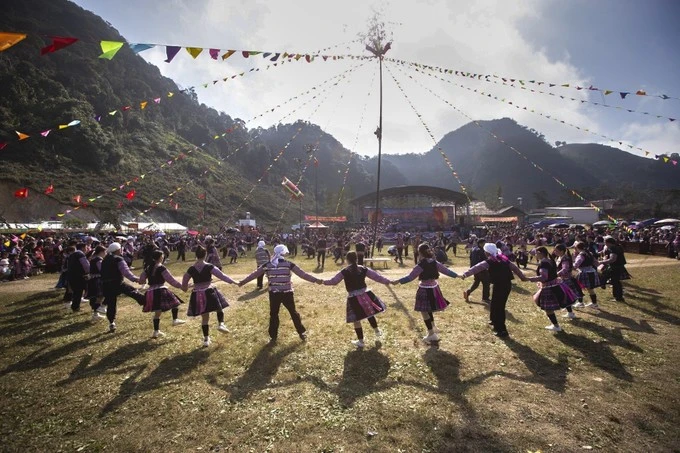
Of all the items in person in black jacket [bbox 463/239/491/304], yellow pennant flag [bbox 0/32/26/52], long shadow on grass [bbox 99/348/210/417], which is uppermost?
yellow pennant flag [bbox 0/32/26/52]

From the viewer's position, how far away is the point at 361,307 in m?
8.45

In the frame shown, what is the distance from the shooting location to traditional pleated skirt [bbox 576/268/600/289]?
11.8 m

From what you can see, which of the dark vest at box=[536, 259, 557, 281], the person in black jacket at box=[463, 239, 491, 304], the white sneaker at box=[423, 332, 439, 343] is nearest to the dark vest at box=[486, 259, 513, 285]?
the dark vest at box=[536, 259, 557, 281]

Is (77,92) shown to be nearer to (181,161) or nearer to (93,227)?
(181,161)

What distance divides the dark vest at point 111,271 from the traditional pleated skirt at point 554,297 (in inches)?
489

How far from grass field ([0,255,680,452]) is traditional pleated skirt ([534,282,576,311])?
0.83 metres

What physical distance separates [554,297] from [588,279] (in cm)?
399

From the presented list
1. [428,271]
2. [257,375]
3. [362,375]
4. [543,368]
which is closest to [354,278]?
[428,271]

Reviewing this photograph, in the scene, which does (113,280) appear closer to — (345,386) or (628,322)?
(345,386)

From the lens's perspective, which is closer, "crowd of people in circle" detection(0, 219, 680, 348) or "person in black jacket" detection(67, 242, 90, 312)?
"crowd of people in circle" detection(0, 219, 680, 348)

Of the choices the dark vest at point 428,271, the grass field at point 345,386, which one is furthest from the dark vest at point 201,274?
the dark vest at point 428,271

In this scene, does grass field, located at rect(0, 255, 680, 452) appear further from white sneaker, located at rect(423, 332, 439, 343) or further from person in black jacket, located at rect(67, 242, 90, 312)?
person in black jacket, located at rect(67, 242, 90, 312)

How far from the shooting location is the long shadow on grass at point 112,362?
7.31 metres

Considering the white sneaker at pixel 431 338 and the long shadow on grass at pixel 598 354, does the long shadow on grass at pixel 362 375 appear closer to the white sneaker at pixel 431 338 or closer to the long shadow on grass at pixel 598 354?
the white sneaker at pixel 431 338
